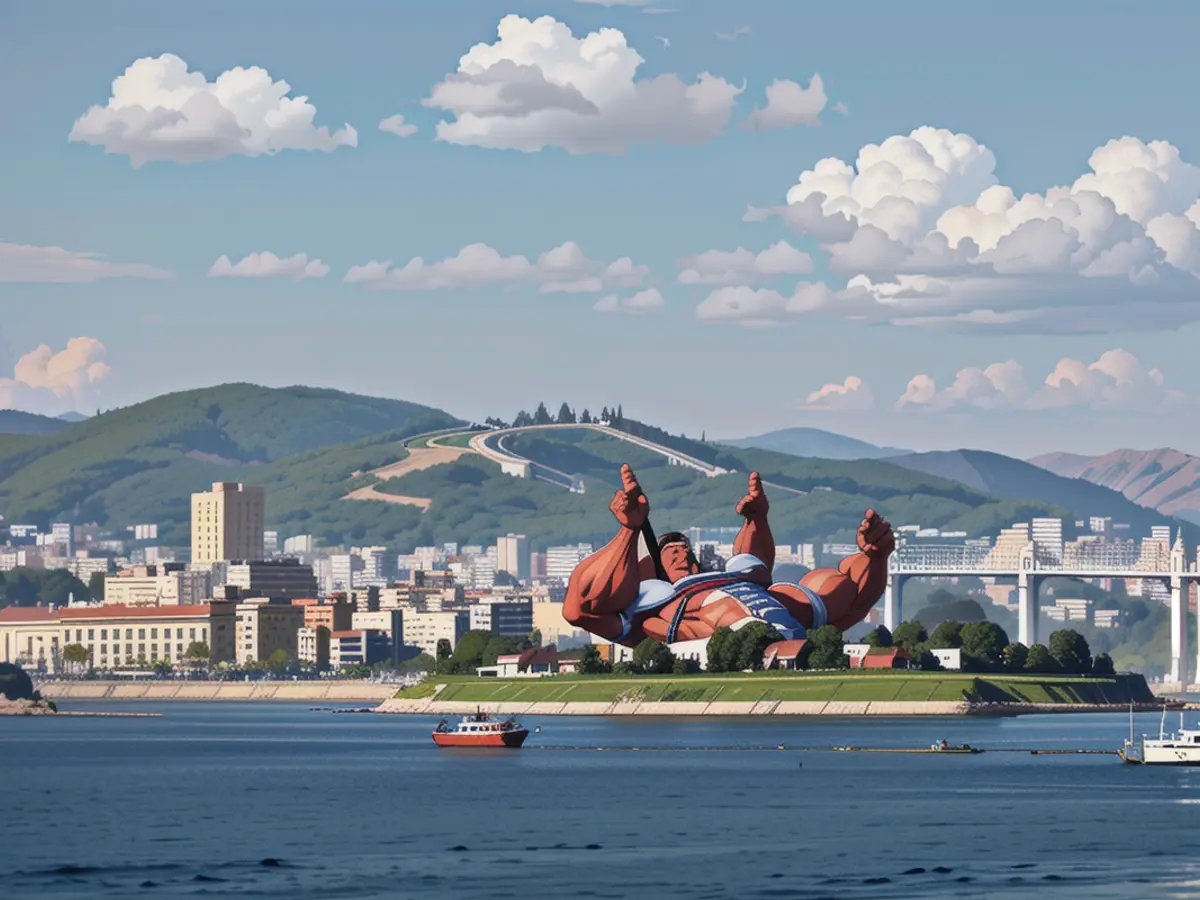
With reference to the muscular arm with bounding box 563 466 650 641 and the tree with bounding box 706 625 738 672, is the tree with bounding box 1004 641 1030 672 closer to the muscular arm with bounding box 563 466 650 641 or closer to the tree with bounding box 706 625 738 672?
the tree with bounding box 706 625 738 672

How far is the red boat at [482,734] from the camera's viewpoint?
142m

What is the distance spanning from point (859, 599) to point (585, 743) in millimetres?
40549

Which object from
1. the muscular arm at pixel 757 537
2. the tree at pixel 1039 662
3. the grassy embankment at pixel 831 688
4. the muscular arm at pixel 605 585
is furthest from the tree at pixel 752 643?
the tree at pixel 1039 662

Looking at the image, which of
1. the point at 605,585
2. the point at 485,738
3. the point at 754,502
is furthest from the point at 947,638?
the point at 485,738

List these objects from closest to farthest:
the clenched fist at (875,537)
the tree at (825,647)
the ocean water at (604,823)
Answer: the ocean water at (604,823)
the clenched fist at (875,537)
the tree at (825,647)

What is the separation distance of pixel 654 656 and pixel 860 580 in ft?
52.3

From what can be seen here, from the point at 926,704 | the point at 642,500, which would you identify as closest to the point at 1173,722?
the point at 926,704

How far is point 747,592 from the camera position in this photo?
181000mm

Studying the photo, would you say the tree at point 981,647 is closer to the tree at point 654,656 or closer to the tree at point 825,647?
the tree at point 825,647

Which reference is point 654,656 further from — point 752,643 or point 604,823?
point 604,823

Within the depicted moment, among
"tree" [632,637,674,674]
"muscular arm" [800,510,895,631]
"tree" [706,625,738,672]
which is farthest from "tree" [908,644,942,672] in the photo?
"tree" [632,637,674,674]

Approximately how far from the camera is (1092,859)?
8094 cm

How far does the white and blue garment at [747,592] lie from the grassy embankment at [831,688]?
4276 millimetres

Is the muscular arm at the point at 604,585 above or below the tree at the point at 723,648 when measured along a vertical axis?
above
